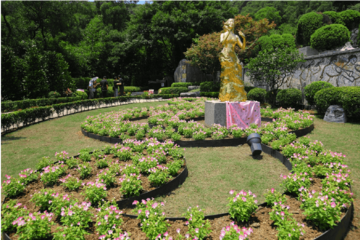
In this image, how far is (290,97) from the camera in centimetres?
1287

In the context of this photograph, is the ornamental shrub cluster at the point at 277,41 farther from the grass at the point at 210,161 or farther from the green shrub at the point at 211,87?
the grass at the point at 210,161

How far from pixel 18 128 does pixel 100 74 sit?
2567cm

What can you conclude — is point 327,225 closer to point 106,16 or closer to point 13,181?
point 13,181

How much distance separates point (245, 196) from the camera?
3395mm

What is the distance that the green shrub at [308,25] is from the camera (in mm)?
20766

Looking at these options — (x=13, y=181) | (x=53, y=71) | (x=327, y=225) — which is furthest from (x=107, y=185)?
(x=53, y=71)

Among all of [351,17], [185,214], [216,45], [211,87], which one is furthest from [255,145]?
[351,17]

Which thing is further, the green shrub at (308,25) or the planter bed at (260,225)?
the green shrub at (308,25)

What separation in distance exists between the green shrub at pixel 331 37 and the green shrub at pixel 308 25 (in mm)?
4174

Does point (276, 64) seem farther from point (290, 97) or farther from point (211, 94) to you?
point (211, 94)

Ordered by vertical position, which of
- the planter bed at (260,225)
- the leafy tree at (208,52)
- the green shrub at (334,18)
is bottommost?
the planter bed at (260,225)

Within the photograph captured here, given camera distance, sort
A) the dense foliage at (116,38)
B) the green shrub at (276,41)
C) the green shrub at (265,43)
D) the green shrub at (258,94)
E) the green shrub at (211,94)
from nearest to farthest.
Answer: the green shrub at (258,94), the dense foliage at (116,38), the green shrub at (211,94), the green shrub at (276,41), the green shrub at (265,43)

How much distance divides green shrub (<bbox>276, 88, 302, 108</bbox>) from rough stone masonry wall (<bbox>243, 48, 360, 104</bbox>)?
3.13ft

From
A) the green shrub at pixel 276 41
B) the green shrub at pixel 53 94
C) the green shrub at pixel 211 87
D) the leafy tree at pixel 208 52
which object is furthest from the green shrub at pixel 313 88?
the green shrub at pixel 53 94
